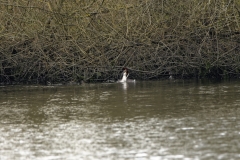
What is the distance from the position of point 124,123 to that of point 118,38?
9.43m

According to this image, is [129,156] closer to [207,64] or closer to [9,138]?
[9,138]

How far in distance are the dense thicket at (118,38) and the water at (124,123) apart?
8.05 feet

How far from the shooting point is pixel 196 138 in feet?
33.3

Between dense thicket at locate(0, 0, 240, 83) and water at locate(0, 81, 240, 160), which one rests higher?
dense thicket at locate(0, 0, 240, 83)

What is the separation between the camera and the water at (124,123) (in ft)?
31.1

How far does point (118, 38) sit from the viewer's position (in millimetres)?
21438

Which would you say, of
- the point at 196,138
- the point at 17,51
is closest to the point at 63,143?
the point at 196,138

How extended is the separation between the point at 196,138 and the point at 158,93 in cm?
707

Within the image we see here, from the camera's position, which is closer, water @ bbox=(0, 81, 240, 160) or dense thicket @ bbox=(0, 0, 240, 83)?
water @ bbox=(0, 81, 240, 160)

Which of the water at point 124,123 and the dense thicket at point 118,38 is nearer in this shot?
the water at point 124,123

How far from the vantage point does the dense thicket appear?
21016mm

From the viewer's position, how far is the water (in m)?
9.48

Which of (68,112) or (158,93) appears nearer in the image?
(68,112)

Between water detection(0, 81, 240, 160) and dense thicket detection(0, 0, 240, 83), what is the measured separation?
2454mm
